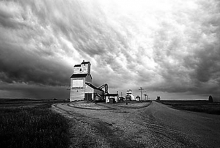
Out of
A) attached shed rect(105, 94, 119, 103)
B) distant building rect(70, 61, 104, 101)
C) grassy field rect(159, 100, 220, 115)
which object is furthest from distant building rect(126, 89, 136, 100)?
attached shed rect(105, 94, 119, 103)

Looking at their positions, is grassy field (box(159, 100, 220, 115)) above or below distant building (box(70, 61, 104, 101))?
below

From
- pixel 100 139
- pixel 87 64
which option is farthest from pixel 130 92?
pixel 100 139

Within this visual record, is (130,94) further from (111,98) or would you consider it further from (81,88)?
(81,88)

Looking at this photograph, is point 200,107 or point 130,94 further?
point 130,94

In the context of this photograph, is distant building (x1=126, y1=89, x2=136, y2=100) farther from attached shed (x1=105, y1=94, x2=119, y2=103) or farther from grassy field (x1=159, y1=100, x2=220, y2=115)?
attached shed (x1=105, y1=94, x2=119, y2=103)

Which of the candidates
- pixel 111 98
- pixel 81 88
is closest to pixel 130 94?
pixel 111 98

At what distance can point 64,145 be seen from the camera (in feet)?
16.9

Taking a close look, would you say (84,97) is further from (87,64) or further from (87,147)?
(87,147)

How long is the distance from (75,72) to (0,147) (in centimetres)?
5447

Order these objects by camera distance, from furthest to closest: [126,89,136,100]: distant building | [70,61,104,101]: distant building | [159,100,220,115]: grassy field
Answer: [126,89,136,100]: distant building → [70,61,104,101]: distant building → [159,100,220,115]: grassy field

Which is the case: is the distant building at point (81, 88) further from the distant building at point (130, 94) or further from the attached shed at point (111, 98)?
the distant building at point (130, 94)

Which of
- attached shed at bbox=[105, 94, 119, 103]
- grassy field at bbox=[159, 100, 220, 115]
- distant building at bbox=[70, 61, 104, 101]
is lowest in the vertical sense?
grassy field at bbox=[159, 100, 220, 115]

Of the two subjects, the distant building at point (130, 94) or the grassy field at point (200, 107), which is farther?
the distant building at point (130, 94)

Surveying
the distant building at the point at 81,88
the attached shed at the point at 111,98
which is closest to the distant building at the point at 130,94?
the distant building at the point at 81,88
